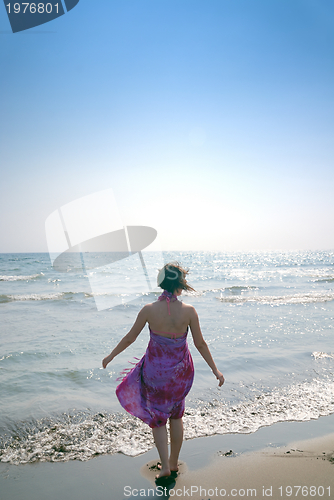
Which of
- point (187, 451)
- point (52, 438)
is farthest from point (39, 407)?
point (187, 451)

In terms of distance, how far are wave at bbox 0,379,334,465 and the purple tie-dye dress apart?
32.9 inches

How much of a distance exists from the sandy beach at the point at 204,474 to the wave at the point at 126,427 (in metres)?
0.16

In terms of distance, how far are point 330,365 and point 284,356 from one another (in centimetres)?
85

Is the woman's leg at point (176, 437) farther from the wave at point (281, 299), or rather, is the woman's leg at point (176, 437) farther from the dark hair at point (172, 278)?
the wave at point (281, 299)

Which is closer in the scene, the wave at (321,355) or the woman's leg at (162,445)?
the woman's leg at (162,445)

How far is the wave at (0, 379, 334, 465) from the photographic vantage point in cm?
318

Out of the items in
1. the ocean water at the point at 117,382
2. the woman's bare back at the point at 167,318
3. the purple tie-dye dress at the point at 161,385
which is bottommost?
the ocean water at the point at 117,382

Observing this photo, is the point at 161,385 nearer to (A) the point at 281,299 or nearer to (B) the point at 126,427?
(B) the point at 126,427

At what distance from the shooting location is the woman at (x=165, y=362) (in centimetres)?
265

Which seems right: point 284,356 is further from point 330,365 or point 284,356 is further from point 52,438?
point 52,438

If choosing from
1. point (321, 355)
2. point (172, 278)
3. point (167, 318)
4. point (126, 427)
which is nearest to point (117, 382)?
point (126, 427)

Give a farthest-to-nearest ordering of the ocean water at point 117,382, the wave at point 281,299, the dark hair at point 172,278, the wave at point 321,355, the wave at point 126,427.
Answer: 1. the wave at point 281,299
2. the wave at point 321,355
3. the ocean water at point 117,382
4. the wave at point 126,427
5. the dark hair at point 172,278

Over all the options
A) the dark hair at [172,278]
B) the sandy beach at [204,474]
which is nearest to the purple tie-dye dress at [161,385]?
the dark hair at [172,278]

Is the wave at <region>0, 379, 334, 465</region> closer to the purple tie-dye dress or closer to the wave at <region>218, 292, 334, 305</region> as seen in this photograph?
the purple tie-dye dress
